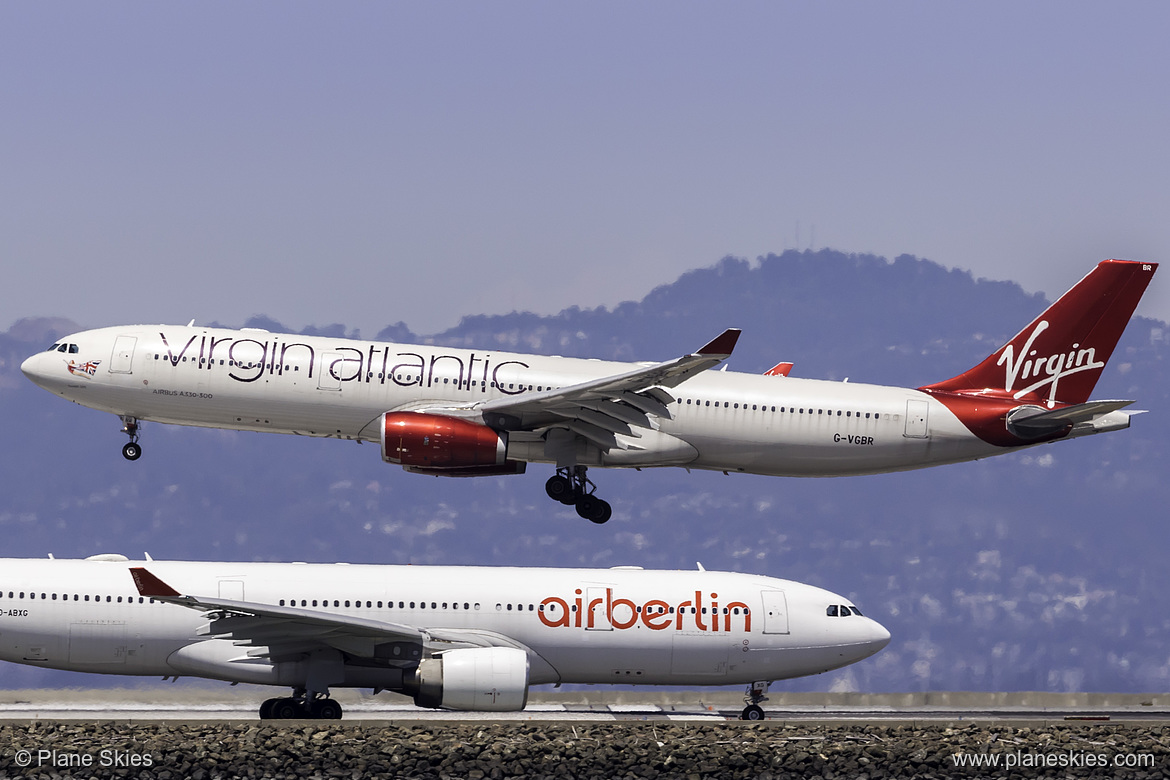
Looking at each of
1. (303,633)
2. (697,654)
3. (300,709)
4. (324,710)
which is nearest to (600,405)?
(697,654)

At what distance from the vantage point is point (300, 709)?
49.5 m

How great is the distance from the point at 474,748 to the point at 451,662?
3744mm

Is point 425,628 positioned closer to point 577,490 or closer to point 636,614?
point 636,614

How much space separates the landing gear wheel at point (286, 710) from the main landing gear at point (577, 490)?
11.2 m

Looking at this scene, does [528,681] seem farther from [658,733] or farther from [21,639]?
[21,639]

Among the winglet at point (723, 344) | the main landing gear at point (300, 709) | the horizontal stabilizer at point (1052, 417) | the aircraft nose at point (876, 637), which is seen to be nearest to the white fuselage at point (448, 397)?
the horizontal stabilizer at point (1052, 417)

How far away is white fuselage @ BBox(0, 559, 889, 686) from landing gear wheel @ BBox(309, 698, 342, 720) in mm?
959

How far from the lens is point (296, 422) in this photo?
175ft

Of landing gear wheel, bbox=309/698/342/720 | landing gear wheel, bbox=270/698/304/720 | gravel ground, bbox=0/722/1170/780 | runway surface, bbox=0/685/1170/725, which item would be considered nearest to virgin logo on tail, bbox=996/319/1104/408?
runway surface, bbox=0/685/1170/725

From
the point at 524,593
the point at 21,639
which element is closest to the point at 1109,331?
the point at 524,593

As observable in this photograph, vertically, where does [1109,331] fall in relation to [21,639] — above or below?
above

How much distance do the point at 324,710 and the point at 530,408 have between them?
11.1 m

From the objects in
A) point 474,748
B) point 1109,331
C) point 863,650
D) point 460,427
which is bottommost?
point 474,748

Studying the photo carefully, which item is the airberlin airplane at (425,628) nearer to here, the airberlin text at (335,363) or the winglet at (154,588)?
the winglet at (154,588)
